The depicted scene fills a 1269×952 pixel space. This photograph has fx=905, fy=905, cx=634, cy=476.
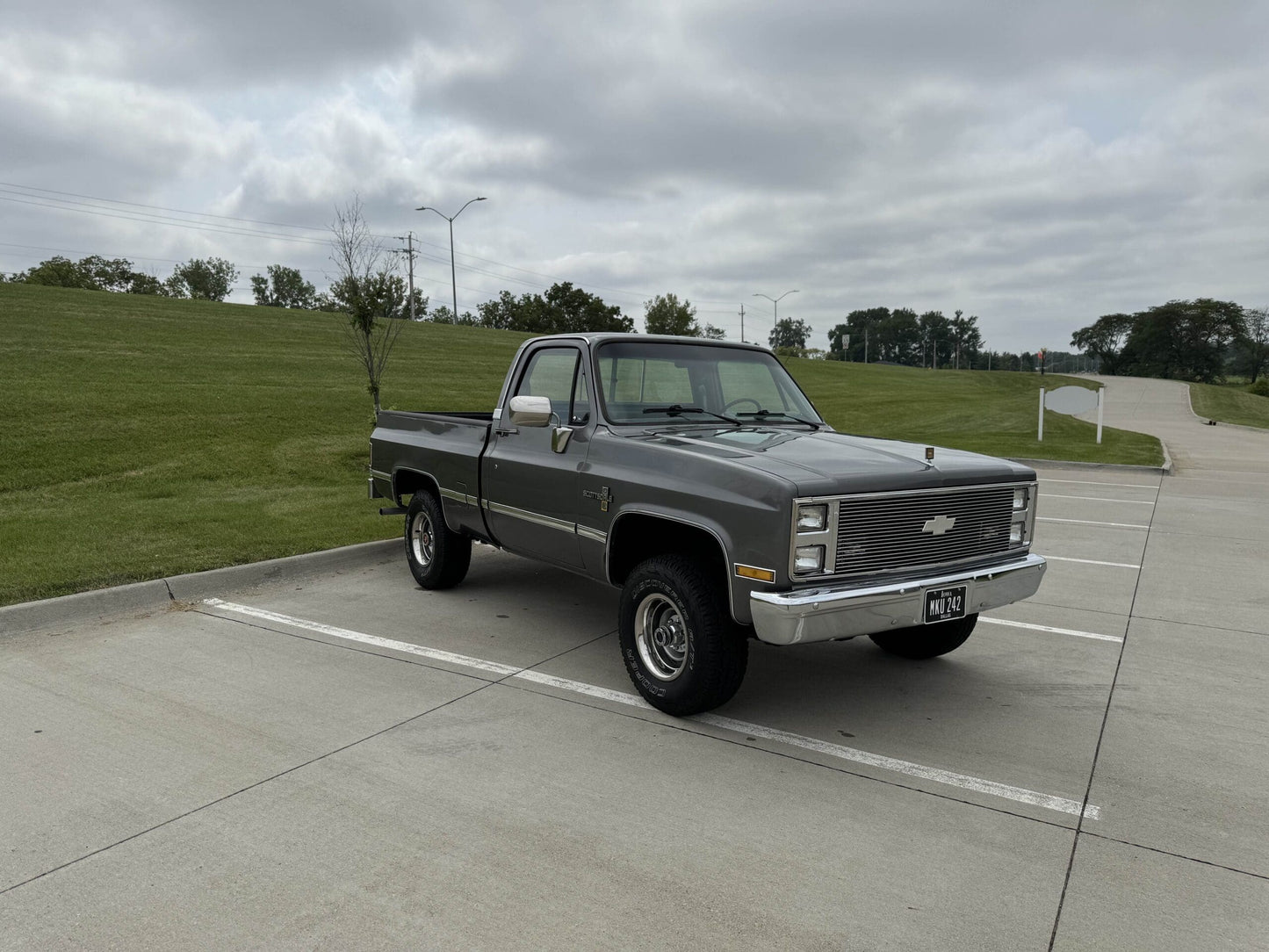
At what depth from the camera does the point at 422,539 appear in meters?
7.34

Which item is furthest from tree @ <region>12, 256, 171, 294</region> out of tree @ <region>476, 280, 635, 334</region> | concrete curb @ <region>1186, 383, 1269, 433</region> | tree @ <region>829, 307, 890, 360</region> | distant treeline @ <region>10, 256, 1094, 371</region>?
tree @ <region>829, 307, 890, 360</region>

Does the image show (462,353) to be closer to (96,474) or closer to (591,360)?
(96,474)

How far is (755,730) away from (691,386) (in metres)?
2.25

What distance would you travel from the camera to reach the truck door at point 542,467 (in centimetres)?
540

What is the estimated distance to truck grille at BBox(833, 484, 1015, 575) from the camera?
13.9 feet

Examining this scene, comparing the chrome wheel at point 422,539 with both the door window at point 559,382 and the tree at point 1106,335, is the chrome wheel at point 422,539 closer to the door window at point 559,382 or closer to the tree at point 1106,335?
the door window at point 559,382

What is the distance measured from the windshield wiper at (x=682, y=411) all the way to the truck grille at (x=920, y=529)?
1483mm

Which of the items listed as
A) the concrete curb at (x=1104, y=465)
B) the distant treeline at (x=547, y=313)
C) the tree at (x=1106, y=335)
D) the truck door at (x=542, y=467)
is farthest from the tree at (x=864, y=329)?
the truck door at (x=542, y=467)

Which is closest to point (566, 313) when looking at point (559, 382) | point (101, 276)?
point (101, 276)

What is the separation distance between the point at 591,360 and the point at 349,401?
1660cm

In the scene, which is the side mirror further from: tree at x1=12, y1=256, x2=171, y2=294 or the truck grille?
tree at x1=12, y1=256, x2=171, y2=294

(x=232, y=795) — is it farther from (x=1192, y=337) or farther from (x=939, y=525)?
(x=1192, y=337)

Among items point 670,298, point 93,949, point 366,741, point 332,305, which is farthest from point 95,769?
point 670,298

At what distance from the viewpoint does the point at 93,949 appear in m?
2.72
